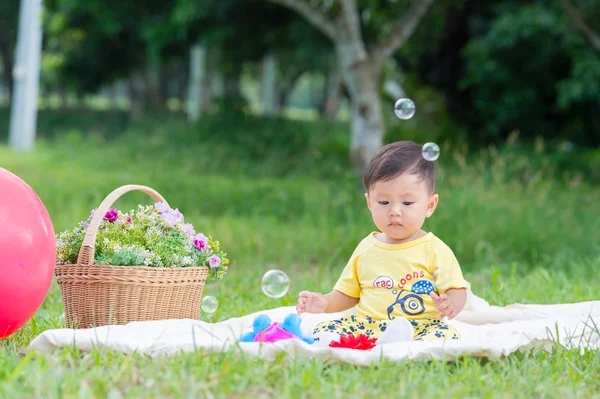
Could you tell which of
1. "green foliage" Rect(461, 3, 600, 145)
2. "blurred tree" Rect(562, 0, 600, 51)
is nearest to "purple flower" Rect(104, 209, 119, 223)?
Result: "green foliage" Rect(461, 3, 600, 145)

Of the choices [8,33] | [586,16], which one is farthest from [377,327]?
[8,33]

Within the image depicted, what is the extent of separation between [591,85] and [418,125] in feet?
12.5

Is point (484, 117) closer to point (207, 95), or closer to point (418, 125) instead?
point (418, 125)

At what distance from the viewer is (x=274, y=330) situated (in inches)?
140

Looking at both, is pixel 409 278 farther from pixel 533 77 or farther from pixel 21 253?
pixel 533 77

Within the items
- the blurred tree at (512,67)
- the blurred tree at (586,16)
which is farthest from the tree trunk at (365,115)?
the blurred tree at (586,16)

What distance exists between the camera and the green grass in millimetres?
2871

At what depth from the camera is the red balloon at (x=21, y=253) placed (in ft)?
11.2

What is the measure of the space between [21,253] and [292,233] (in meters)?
4.84

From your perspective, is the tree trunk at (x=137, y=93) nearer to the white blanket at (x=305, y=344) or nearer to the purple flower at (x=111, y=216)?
the purple flower at (x=111, y=216)

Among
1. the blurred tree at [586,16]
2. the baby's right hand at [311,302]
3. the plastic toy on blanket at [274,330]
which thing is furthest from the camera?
the blurred tree at [586,16]

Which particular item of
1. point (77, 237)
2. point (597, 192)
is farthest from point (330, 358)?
point (597, 192)

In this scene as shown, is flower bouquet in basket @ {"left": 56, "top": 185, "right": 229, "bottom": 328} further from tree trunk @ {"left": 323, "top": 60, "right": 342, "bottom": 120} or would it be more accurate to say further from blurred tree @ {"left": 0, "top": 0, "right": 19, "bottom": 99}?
blurred tree @ {"left": 0, "top": 0, "right": 19, "bottom": 99}

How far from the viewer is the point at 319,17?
10.1 metres
